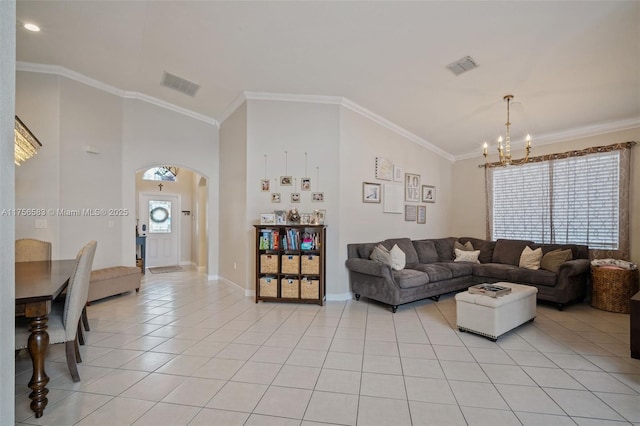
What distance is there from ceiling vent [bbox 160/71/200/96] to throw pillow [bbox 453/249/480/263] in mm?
5452

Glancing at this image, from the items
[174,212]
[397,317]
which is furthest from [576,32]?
[174,212]

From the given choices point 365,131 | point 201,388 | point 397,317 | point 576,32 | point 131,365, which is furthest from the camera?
point 365,131

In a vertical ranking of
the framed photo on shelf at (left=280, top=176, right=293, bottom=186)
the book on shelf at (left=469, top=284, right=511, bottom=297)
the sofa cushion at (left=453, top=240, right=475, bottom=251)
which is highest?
the framed photo on shelf at (left=280, top=176, right=293, bottom=186)

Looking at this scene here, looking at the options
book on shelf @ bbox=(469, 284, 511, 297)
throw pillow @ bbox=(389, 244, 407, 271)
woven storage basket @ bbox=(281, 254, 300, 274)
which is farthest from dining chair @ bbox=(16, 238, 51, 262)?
book on shelf @ bbox=(469, 284, 511, 297)

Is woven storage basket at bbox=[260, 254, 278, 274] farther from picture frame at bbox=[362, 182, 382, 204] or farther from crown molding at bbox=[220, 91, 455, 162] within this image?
crown molding at bbox=[220, 91, 455, 162]

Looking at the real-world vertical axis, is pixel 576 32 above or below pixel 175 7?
below

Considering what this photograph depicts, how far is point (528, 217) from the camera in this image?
545 cm

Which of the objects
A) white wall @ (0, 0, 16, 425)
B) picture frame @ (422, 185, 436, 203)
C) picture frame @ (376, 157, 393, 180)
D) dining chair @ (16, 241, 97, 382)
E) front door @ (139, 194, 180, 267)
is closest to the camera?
white wall @ (0, 0, 16, 425)

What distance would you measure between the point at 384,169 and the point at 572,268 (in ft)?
9.94

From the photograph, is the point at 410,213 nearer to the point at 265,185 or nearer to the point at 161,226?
the point at 265,185

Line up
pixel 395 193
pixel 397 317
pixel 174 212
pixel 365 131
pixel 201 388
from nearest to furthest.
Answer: pixel 201 388, pixel 397 317, pixel 365 131, pixel 395 193, pixel 174 212

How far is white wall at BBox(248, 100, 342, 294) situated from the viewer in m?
4.43

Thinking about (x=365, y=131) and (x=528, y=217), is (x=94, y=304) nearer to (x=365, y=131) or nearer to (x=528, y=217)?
(x=365, y=131)

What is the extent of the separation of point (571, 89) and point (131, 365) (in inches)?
225
